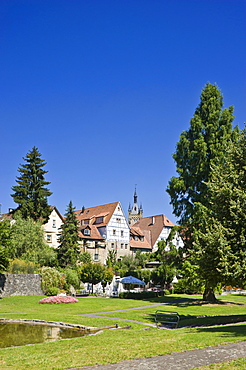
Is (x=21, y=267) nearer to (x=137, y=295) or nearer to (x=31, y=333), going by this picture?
(x=137, y=295)

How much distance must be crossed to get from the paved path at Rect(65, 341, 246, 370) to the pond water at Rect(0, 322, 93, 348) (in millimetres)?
7414

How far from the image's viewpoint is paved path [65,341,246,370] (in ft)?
29.5

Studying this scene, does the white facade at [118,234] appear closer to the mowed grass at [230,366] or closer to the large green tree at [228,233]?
the large green tree at [228,233]

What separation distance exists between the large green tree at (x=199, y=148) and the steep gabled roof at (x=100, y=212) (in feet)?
116

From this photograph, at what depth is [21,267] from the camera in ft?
128

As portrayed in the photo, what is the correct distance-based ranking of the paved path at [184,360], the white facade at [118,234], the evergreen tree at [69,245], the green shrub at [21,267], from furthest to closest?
the white facade at [118,234] → the evergreen tree at [69,245] → the green shrub at [21,267] → the paved path at [184,360]

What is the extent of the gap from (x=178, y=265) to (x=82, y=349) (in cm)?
2398

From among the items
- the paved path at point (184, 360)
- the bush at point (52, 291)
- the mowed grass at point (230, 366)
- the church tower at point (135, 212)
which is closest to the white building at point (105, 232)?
the bush at point (52, 291)

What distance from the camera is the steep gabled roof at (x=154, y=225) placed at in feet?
260

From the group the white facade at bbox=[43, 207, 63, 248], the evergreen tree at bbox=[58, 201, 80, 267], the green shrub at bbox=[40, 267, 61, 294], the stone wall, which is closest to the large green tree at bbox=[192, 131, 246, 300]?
the green shrub at bbox=[40, 267, 61, 294]

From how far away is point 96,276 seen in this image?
4175 cm

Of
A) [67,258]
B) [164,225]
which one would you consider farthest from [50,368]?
[164,225]

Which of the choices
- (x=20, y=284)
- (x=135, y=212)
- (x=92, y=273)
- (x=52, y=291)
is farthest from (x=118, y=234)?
(x=135, y=212)

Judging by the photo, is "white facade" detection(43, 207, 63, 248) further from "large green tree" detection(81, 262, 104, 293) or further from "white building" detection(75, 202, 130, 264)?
"large green tree" detection(81, 262, 104, 293)
